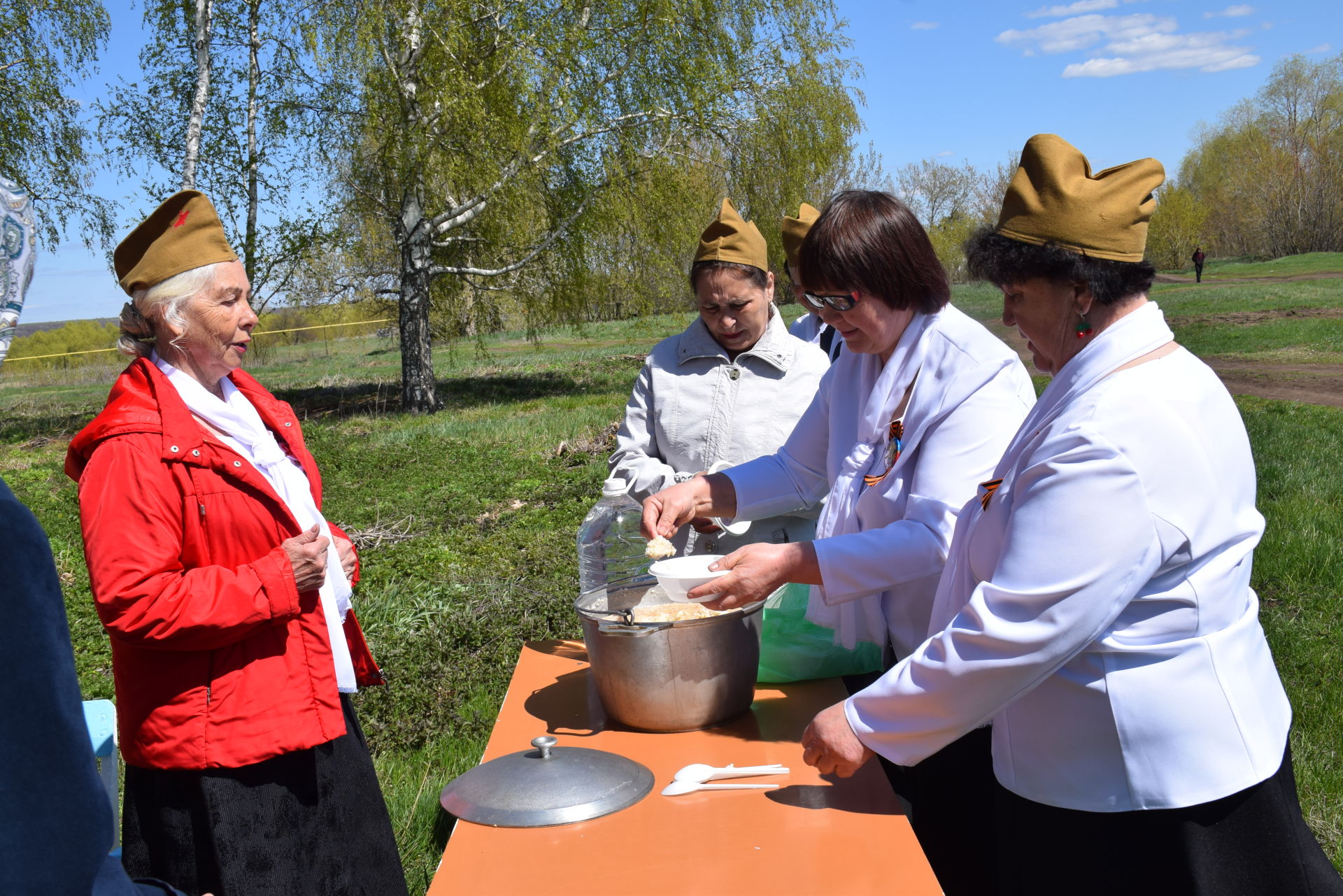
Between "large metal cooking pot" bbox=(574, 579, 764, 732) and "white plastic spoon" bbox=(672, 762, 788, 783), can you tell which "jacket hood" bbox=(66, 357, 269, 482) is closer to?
"large metal cooking pot" bbox=(574, 579, 764, 732)

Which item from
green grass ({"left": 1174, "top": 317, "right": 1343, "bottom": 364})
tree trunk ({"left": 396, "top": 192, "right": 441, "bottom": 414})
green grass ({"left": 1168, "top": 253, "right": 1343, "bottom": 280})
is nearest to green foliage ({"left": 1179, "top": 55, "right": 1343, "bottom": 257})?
green grass ({"left": 1168, "top": 253, "right": 1343, "bottom": 280})

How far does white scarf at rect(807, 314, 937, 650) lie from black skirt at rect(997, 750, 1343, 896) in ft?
2.56

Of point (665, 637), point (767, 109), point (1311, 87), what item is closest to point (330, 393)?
point (767, 109)

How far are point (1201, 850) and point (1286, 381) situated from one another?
16306mm

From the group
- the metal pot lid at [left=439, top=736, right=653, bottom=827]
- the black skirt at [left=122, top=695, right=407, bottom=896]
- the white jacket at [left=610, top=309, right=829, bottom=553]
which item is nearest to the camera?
the metal pot lid at [left=439, top=736, right=653, bottom=827]

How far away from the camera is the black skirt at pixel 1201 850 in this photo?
74.5 inches

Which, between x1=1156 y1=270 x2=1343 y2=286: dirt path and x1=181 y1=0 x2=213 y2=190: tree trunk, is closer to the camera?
x1=181 y1=0 x2=213 y2=190: tree trunk

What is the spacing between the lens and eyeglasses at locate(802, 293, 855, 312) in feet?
8.68

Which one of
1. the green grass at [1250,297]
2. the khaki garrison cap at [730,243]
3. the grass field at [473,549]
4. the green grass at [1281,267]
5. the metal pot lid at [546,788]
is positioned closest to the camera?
the metal pot lid at [546,788]

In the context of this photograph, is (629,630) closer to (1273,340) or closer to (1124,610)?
(1124,610)

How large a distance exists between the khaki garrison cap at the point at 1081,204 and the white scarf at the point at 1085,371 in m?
0.13

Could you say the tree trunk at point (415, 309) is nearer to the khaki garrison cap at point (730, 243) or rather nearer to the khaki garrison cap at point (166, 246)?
the khaki garrison cap at point (730, 243)

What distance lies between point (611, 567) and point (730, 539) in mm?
1540

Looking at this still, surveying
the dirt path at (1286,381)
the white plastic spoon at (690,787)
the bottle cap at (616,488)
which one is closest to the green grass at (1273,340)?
the dirt path at (1286,381)
